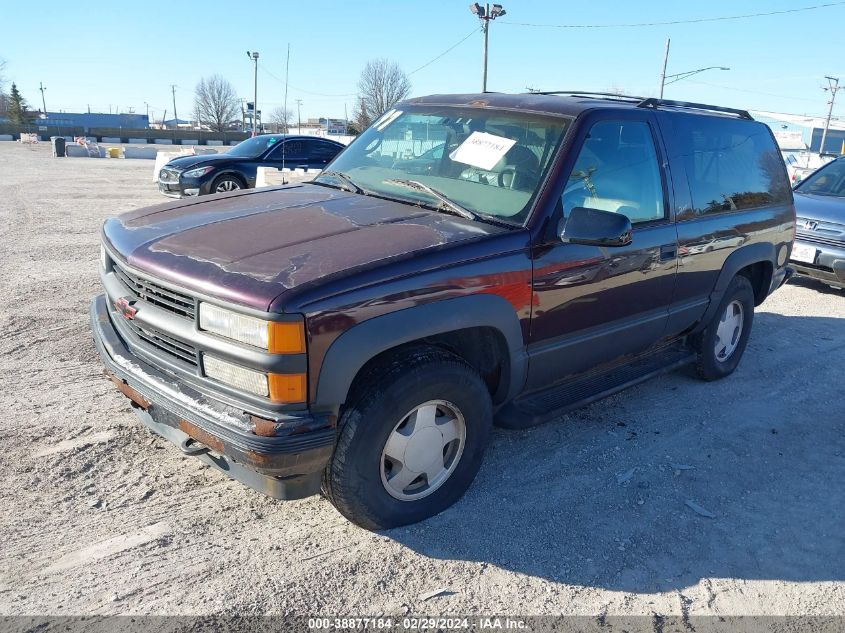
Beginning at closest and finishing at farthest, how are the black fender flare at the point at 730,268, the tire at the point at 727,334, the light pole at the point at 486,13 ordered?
1. the black fender flare at the point at 730,268
2. the tire at the point at 727,334
3. the light pole at the point at 486,13

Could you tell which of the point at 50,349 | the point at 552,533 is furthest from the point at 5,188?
the point at 552,533

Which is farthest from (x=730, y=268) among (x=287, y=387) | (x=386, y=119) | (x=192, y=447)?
(x=192, y=447)

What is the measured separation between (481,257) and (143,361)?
1.59m

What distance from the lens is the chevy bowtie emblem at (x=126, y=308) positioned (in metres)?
2.93

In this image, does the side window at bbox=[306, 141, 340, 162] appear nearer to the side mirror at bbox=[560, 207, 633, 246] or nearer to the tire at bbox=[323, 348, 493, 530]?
the side mirror at bbox=[560, 207, 633, 246]

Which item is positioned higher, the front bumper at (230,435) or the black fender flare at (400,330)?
the black fender flare at (400,330)

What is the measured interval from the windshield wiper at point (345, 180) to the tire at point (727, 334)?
2741 millimetres

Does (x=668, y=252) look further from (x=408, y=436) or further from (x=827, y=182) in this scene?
(x=827, y=182)

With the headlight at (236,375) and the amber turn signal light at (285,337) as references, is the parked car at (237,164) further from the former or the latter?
the amber turn signal light at (285,337)

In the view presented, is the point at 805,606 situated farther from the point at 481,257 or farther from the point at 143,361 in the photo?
the point at 143,361

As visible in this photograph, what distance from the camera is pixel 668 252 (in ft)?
13.0

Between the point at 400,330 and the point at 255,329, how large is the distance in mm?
571

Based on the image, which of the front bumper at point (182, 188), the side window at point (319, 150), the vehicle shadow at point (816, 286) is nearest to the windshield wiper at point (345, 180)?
the vehicle shadow at point (816, 286)

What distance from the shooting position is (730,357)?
17.0ft
